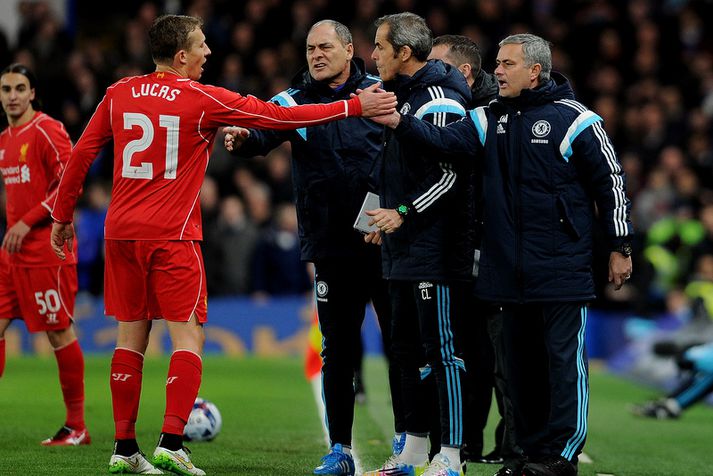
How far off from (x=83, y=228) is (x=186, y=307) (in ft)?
35.9

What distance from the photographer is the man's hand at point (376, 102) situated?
22.0ft

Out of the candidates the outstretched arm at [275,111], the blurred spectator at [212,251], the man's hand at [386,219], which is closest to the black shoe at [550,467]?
the man's hand at [386,219]

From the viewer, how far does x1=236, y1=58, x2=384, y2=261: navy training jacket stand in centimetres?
735

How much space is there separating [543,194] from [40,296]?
11.3 feet

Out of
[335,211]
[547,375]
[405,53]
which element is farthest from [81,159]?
[547,375]

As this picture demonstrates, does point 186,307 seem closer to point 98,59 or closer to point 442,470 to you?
point 442,470

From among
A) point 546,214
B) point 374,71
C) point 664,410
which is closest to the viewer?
point 546,214

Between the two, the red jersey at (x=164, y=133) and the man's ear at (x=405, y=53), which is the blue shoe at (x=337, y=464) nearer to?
the red jersey at (x=164, y=133)

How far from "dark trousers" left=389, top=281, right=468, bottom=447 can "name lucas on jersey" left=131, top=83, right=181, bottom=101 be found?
59.7 inches

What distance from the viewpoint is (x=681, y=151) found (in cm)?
1927

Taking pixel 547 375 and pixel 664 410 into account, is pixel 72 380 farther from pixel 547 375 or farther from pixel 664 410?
pixel 664 410

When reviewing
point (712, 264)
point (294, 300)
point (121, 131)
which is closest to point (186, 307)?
point (121, 131)

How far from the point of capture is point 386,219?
22.0ft

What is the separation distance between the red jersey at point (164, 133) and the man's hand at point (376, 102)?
0.04 m
